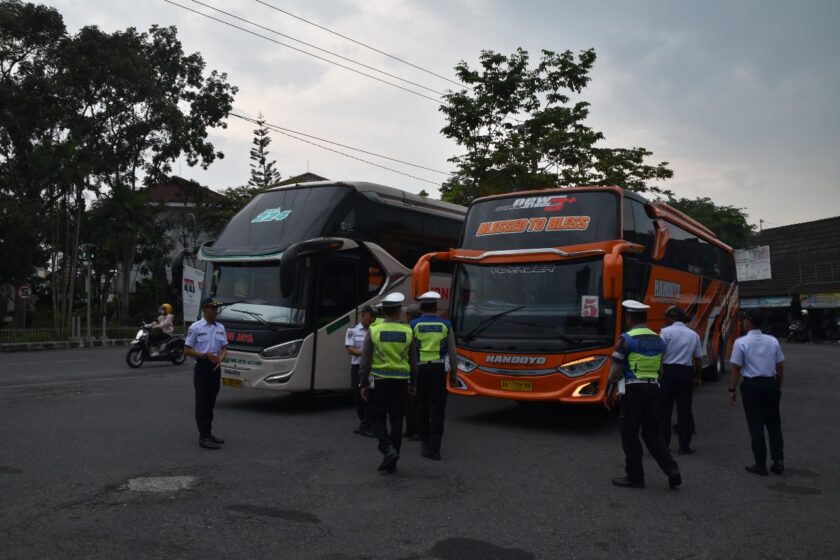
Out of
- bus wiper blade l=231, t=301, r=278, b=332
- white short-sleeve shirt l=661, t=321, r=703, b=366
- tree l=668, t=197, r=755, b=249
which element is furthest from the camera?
tree l=668, t=197, r=755, b=249

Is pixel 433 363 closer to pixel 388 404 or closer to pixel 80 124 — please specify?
pixel 388 404

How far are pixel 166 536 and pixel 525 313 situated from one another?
6.12 metres

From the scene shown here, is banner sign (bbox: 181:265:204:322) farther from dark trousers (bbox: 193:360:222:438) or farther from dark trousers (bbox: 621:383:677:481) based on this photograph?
dark trousers (bbox: 621:383:677:481)

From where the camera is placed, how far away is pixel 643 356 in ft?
23.4

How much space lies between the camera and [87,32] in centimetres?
3434

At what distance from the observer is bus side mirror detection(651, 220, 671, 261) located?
11.6 meters

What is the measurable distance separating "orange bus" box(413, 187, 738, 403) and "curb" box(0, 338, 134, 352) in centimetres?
2392

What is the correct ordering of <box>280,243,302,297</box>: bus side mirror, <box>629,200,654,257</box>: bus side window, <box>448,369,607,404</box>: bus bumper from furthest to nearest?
<box>629,200,654,257</box>: bus side window → <box>280,243,302,297</box>: bus side mirror → <box>448,369,607,404</box>: bus bumper

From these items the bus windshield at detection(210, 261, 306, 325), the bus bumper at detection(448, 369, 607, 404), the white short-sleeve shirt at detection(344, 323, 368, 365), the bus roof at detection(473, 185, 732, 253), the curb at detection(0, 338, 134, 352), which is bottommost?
the curb at detection(0, 338, 134, 352)

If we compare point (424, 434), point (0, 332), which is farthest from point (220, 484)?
point (0, 332)

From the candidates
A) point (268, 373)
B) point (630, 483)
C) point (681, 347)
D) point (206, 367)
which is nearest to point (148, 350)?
point (268, 373)

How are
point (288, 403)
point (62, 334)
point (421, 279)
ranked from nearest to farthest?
point (421, 279) < point (288, 403) < point (62, 334)

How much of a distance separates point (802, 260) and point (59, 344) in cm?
4103

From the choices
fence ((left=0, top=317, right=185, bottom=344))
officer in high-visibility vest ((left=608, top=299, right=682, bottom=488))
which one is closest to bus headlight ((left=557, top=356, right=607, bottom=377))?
officer in high-visibility vest ((left=608, top=299, right=682, bottom=488))
